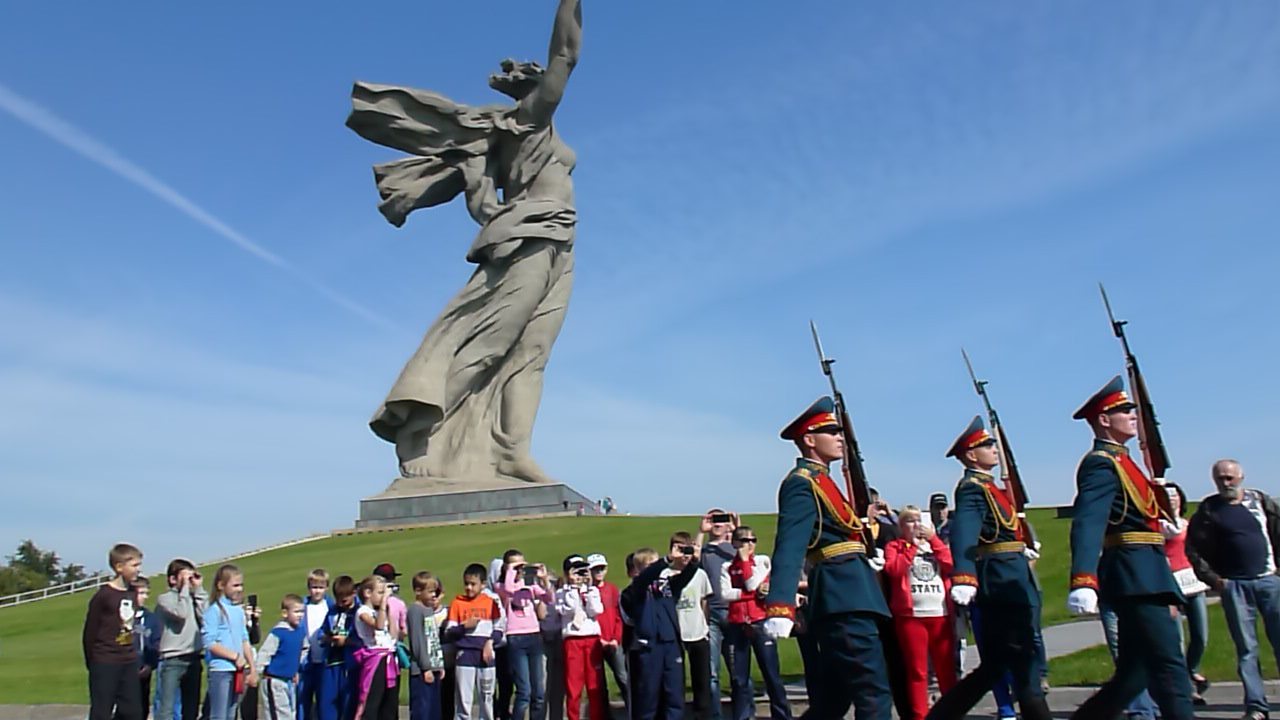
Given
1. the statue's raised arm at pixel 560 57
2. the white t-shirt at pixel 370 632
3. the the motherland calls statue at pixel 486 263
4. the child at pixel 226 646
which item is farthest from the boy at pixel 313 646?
the statue's raised arm at pixel 560 57

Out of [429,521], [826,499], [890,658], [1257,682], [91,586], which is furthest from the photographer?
[429,521]

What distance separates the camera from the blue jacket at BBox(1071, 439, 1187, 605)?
18.2 ft

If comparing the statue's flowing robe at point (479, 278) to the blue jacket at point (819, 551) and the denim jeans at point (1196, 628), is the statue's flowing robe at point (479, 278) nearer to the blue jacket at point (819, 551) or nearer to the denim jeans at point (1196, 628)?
the denim jeans at point (1196, 628)

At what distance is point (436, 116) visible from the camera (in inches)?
1222

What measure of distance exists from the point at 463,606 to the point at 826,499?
15.8ft

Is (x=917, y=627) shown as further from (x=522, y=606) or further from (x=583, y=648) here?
(x=522, y=606)

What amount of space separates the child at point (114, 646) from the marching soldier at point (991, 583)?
18.9 ft

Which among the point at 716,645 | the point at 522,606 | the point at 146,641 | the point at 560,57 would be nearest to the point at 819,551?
the point at 716,645

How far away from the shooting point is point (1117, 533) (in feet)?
19.2

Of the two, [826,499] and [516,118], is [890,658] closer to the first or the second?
[826,499]

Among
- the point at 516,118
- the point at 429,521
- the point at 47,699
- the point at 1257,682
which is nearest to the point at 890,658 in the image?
the point at 1257,682

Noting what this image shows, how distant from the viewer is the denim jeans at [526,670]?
9531 millimetres

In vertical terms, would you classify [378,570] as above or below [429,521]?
below

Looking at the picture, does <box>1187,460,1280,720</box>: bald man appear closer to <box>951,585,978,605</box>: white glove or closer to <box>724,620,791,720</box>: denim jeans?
<box>951,585,978,605</box>: white glove
